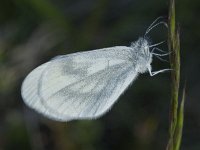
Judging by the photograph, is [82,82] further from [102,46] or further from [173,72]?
[102,46]

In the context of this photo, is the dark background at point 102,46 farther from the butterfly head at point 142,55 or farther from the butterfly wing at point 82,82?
the butterfly head at point 142,55

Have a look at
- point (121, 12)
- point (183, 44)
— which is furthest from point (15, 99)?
point (183, 44)

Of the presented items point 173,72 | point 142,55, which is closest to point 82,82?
point 142,55

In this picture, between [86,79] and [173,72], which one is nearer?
[173,72]

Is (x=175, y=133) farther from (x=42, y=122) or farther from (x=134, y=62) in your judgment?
(x=42, y=122)

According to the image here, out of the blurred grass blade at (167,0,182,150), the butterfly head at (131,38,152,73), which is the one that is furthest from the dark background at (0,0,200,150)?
the blurred grass blade at (167,0,182,150)

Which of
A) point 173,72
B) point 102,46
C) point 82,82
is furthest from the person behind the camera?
point 102,46

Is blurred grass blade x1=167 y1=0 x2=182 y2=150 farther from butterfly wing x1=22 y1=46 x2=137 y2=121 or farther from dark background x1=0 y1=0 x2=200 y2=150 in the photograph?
dark background x1=0 y1=0 x2=200 y2=150
